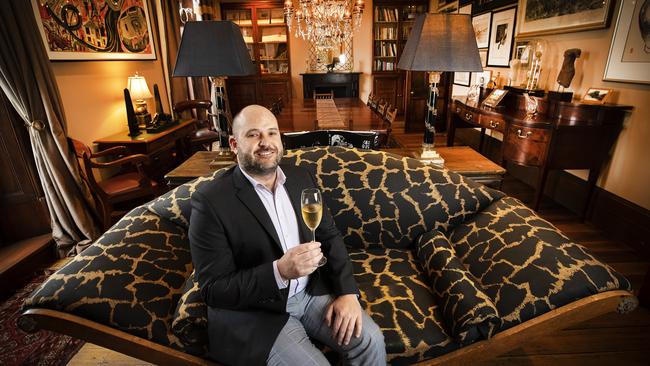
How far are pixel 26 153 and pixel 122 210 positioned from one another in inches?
36.4

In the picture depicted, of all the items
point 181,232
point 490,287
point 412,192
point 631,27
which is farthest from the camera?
point 631,27

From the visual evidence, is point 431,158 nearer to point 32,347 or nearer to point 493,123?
point 493,123

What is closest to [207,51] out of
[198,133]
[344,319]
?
[344,319]

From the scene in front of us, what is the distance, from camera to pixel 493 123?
3.29m

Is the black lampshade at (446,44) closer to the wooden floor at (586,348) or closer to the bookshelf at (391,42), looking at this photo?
the wooden floor at (586,348)

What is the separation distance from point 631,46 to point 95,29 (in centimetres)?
448

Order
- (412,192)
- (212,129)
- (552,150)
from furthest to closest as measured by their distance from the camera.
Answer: (212,129), (552,150), (412,192)

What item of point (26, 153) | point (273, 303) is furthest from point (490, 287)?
point (26, 153)

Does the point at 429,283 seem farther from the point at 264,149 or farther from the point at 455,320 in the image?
the point at 264,149

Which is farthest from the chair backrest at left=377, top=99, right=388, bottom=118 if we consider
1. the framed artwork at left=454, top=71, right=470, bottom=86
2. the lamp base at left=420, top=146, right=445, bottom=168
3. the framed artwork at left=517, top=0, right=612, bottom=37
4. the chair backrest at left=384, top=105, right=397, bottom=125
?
the framed artwork at left=454, top=71, right=470, bottom=86

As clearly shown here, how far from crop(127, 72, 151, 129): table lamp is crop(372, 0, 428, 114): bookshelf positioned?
191 inches

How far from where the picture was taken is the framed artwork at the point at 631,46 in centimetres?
228

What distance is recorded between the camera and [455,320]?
120 centimetres

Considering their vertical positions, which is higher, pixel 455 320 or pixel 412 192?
pixel 412 192
